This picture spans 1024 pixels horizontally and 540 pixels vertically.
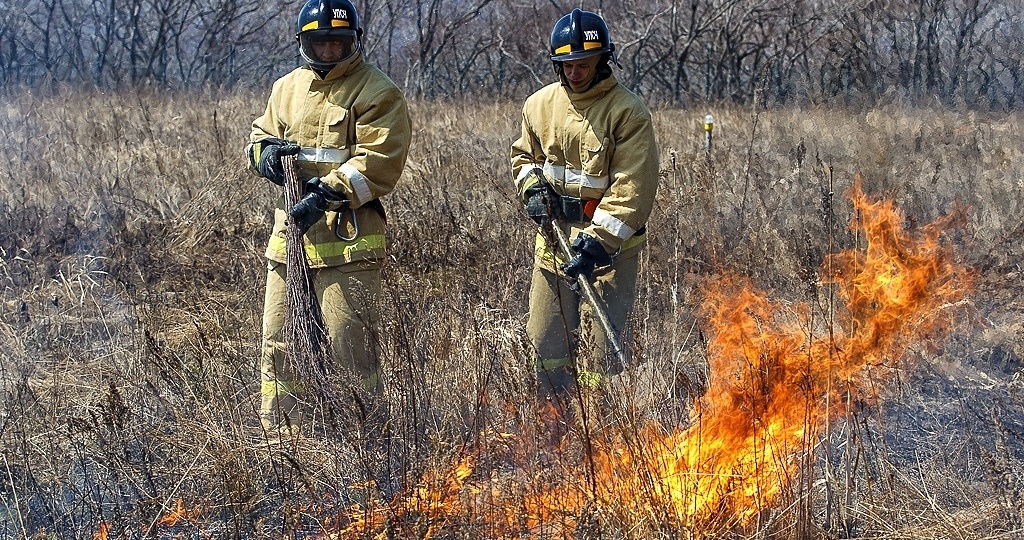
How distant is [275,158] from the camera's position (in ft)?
13.2

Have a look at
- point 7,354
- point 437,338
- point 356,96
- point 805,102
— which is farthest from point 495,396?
point 805,102

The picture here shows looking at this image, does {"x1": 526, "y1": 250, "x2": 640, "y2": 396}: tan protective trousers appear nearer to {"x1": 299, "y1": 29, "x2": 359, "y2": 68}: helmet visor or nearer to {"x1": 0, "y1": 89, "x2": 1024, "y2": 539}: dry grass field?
{"x1": 0, "y1": 89, "x2": 1024, "y2": 539}: dry grass field

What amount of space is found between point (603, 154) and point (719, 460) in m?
1.52

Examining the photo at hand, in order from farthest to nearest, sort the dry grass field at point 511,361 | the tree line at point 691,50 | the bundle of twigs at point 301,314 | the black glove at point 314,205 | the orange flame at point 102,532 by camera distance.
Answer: the tree line at point 691,50
the black glove at point 314,205
the bundle of twigs at point 301,314
the orange flame at point 102,532
the dry grass field at point 511,361

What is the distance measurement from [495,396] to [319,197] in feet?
3.67

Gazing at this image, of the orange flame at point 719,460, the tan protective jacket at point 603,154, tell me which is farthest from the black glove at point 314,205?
the orange flame at point 719,460

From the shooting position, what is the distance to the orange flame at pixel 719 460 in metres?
2.77

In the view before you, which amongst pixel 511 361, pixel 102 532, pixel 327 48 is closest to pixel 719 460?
pixel 511 361

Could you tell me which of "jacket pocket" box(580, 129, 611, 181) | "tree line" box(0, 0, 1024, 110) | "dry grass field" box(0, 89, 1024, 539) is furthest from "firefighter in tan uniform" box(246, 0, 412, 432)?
"tree line" box(0, 0, 1024, 110)

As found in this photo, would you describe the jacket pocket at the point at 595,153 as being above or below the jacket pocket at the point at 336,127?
below

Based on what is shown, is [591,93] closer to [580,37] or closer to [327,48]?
[580,37]

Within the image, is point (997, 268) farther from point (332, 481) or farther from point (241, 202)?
point (241, 202)

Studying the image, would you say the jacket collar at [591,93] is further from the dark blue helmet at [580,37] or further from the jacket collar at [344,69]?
the jacket collar at [344,69]

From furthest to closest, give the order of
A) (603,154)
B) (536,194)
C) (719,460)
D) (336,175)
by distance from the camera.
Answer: (536,194), (603,154), (336,175), (719,460)
